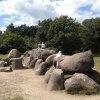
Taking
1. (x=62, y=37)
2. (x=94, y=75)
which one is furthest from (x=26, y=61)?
(x=62, y=37)

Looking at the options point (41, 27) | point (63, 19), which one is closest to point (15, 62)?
point (63, 19)

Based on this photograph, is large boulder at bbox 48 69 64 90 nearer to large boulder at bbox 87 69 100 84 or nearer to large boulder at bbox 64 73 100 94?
large boulder at bbox 64 73 100 94

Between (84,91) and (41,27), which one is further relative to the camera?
(41,27)

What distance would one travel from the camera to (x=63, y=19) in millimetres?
67375

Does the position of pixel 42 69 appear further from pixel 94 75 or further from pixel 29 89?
pixel 94 75

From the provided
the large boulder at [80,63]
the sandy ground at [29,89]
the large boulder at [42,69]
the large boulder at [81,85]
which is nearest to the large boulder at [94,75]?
the large boulder at [80,63]

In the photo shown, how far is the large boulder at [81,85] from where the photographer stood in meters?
18.0

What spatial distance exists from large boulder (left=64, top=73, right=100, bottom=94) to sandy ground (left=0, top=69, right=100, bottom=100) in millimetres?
435

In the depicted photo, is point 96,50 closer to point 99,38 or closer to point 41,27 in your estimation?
point 99,38

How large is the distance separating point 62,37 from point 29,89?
144 feet

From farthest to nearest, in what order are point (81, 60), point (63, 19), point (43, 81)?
point (63, 19) < point (43, 81) < point (81, 60)

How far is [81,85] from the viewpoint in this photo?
59.3 ft

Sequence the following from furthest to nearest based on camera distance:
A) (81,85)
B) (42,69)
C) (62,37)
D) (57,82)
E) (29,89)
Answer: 1. (62,37)
2. (42,69)
3. (29,89)
4. (57,82)
5. (81,85)

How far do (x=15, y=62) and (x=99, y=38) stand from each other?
149 ft
